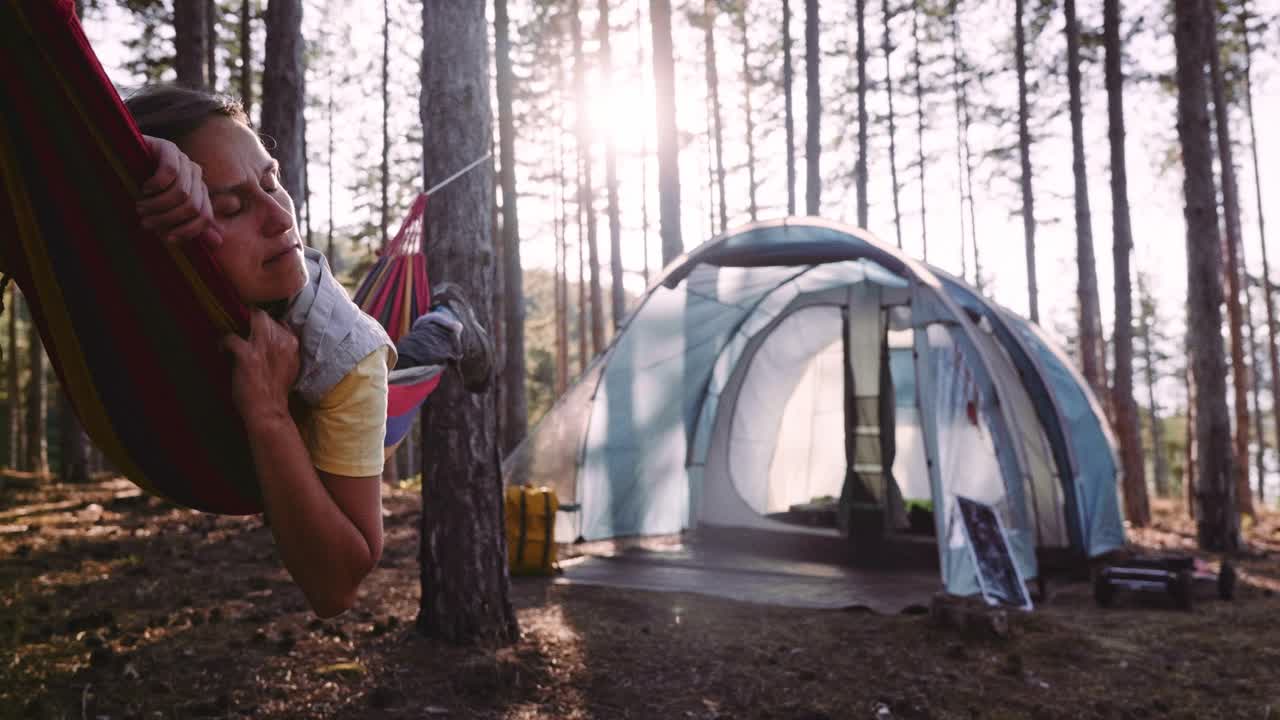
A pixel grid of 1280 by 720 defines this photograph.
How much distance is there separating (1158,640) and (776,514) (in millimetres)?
3248

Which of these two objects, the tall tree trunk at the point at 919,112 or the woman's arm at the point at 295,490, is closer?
the woman's arm at the point at 295,490

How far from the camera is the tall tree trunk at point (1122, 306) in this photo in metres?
8.45

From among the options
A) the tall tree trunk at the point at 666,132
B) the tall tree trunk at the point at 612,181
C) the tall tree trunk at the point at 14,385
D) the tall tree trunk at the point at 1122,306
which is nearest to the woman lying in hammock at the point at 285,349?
the tall tree trunk at the point at 666,132

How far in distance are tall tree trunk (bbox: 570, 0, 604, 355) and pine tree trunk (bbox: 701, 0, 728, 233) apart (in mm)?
1860

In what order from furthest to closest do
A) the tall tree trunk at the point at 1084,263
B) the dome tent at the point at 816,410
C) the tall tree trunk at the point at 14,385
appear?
the tall tree trunk at the point at 14,385, the tall tree trunk at the point at 1084,263, the dome tent at the point at 816,410

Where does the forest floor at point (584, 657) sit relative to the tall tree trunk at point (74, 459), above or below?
below

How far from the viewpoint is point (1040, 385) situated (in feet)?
19.0

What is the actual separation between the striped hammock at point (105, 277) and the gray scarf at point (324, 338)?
0.08 metres

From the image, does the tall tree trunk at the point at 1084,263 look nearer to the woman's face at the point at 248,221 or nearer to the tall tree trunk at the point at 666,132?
the tall tree trunk at the point at 666,132

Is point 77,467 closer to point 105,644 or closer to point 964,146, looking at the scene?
point 105,644

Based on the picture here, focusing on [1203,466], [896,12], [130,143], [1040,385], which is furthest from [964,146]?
[130,143]

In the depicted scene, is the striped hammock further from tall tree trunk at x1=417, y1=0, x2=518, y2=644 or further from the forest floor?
tall tree trunk at x1=417, y1=0, x2=518, y2=644

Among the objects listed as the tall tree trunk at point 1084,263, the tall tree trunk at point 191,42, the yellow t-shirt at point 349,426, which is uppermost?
Answer: the tall tree trunk at point 191,42

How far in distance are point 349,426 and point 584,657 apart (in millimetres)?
2800
